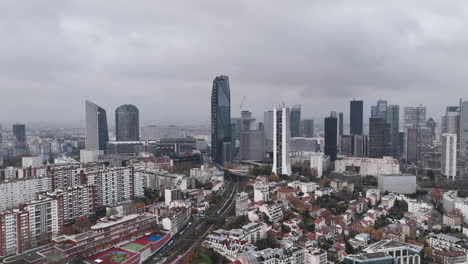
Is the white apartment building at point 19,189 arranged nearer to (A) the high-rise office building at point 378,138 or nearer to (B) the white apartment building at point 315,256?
(B) the white apartment building at point 315,256

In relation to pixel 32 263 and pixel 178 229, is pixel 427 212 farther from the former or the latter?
pixel 32 263

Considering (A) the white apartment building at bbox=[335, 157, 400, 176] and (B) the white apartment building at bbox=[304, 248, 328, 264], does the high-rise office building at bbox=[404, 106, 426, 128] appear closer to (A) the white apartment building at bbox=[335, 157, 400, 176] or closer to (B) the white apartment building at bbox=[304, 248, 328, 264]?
(A) the white apartment building at bbox=[335, 157, 400, 176]

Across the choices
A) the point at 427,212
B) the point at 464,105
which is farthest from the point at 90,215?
the point at 464,105

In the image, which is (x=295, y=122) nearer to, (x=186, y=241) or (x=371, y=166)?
(x=371, y=166)

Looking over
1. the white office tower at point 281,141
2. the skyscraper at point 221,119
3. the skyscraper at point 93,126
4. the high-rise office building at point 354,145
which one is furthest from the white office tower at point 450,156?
the skyscraper at point 93,126

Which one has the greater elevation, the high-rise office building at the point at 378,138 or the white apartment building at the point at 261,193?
the high-rise office building at the point at 378,138

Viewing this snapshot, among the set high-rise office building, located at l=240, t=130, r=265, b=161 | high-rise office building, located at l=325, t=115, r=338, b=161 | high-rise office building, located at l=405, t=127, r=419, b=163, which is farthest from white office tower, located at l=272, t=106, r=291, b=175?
high-rise office building, located at l=405, t=127, r=419, b=163
